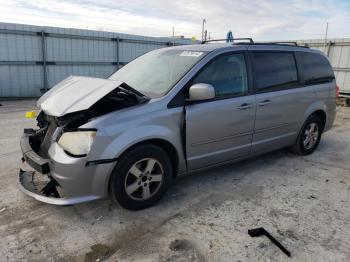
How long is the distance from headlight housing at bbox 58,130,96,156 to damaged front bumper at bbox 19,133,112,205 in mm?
57

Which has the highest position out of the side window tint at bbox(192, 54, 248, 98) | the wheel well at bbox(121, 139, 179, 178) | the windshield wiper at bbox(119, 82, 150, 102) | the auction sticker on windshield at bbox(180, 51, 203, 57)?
the auction sticker on windshield at bbox(180, 51, 203, 57)

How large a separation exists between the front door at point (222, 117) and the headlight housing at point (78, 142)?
1091mm

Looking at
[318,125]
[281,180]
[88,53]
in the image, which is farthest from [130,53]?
[281,180]

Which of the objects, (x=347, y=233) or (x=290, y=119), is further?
(x=290, y=119)

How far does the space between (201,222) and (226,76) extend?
5.79ft

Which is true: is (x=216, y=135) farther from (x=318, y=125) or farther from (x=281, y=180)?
(x=318, y=125)

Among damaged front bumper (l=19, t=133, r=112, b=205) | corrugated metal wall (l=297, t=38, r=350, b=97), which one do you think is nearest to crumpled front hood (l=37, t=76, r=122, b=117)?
damaged front bumper (l=19, t=133, r=112, b=205)

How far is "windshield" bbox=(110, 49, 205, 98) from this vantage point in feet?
11.4

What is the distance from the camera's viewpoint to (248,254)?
103 inches

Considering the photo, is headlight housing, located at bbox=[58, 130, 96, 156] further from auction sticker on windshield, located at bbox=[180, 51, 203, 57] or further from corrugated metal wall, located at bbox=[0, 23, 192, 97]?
corrugated metal wall, located at bbox=[0, 23, 192, 97]

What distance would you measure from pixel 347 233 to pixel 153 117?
7.22 feet

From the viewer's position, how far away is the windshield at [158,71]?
11.4ft

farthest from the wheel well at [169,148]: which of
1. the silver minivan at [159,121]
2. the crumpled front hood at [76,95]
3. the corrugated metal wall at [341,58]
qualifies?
the corrugated metal wall at [341,58]

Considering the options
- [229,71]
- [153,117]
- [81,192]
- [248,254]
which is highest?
[229,71]
